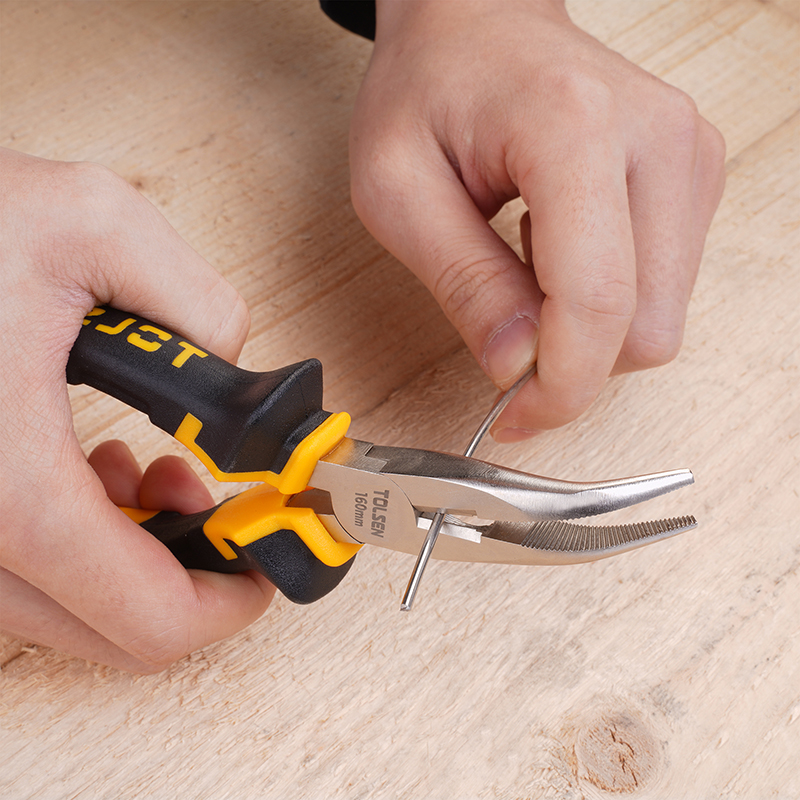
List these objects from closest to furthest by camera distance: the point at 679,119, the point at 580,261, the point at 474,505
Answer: the point at 474,505 → the point at 580,261 → the point at 679,119

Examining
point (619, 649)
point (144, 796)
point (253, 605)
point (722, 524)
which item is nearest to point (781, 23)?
point (722, 524)

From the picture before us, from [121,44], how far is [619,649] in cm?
89

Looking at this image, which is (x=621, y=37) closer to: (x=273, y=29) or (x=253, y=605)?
(x=273, y=29)

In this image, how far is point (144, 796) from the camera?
1.82ft

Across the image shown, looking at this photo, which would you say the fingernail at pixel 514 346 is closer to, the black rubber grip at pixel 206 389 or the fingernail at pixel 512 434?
the fingernail at pixel 512 434

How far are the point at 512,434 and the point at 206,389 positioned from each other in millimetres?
288

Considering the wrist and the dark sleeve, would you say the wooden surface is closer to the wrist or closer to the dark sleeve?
the dark sleeve

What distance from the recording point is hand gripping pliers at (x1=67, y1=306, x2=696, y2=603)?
48cm

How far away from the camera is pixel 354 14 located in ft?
3.13

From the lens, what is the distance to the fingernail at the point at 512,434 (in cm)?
70

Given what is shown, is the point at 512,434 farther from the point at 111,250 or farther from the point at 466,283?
the point at 111,250

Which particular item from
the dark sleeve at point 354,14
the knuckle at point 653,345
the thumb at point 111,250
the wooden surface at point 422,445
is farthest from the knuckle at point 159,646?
the dark sleeve at point 354,14

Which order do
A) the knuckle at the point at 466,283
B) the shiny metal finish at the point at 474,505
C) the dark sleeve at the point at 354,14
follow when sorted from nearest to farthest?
the shiny metal finish at the point at 474,505 → the knuckle at the point at 466,283 → the dark sleeve at the point at 354,14

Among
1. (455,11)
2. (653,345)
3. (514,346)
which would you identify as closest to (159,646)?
(514,346)
